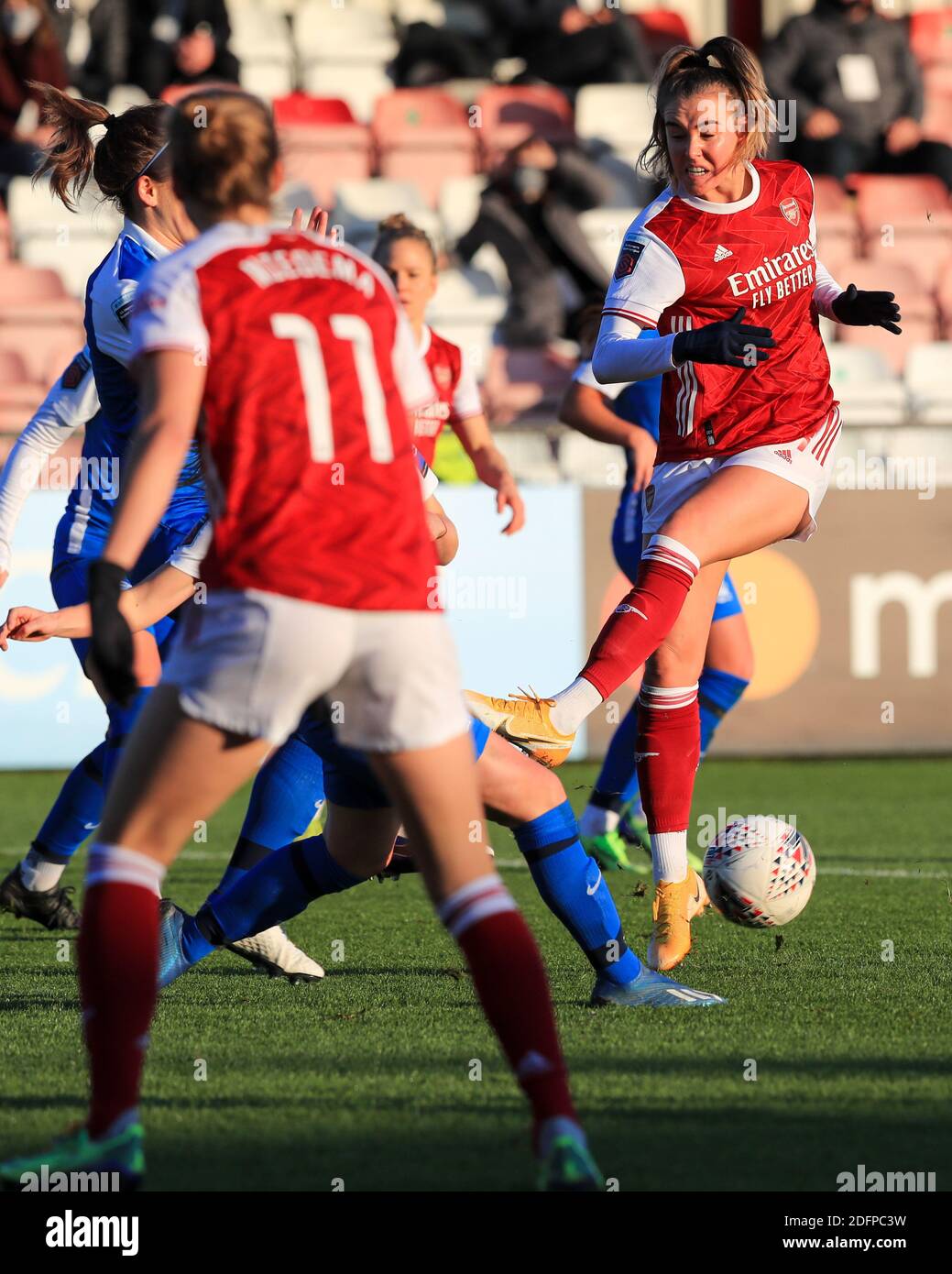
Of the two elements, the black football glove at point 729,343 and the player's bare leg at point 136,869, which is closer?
the player's bare leg at point 136,869

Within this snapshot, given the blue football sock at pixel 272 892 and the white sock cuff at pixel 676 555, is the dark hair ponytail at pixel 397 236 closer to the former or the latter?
the white sock cuff at pixel 676 555

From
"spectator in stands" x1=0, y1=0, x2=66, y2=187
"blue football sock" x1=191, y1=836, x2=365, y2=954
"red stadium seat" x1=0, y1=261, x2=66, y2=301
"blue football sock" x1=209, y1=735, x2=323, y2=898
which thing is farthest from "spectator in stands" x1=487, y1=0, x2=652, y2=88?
"blue football sock" x1=191, y1=836, x2=365, y2=954

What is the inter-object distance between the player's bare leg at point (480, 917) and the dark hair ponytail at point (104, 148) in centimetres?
249

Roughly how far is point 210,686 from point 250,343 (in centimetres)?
51

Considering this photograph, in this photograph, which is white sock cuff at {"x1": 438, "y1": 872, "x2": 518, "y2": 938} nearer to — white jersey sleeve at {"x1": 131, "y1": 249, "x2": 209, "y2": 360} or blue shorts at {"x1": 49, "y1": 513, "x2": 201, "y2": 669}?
white jersey sleeve at {"x1": 131, "y1": 249, "x2": 209, "y2": 360}

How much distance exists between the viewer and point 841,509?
421 inches

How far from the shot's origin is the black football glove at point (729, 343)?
4344 millimetres

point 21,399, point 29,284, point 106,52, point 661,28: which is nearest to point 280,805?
point 21,399

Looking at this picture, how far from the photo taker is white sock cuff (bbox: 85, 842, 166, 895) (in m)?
2.94

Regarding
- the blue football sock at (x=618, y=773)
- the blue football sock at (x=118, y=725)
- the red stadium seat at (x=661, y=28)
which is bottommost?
the blue football sock at (x=118, y=725)

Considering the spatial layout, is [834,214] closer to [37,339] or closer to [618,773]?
[37,339]

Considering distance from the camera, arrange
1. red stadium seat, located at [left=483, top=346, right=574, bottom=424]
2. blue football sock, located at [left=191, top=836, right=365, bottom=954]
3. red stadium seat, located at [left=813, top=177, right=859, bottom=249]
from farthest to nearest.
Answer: red stadium seat, located at [left=813, top=177, right=859, bottom=249]
red stadium seat, located at [left=483, top=346, right=574, bottom=424]
blue football sock, located at [left=191, top=836, right=365, bottom=954]

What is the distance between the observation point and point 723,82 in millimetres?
4812

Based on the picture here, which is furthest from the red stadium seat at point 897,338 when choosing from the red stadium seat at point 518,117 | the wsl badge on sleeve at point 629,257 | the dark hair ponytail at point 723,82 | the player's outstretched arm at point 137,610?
the player's outstretched arm at point 137,610
